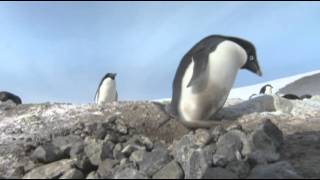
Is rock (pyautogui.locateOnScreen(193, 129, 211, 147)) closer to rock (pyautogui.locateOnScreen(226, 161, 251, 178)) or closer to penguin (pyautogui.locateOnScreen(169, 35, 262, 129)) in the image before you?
rock (pyautogui.locateOnScreen(226, 161, 251, 178))

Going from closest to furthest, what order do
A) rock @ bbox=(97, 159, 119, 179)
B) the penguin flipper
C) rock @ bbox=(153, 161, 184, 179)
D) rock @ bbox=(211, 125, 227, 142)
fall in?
rock @ bbox=(153, 161, 184, 179)
rock @ bbox=(97, 159, 119, 179)
rock @ bbox=(211, 125, 227, 142)
the penguin flipper

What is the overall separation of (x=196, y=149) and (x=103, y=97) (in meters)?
10.2

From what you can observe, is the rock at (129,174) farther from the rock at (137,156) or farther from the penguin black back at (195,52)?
the penguin black back at (195,52)

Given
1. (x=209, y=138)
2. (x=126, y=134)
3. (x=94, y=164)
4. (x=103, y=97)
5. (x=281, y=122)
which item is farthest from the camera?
(x=103, y=97)

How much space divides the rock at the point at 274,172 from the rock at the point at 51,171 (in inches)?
66.6

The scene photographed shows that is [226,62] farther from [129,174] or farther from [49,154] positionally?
[129,174]

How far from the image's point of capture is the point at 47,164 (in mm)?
5809

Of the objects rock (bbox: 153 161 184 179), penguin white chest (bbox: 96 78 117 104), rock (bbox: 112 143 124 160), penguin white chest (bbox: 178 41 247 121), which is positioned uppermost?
penguin white chest (bbox: 96 78 117 104)

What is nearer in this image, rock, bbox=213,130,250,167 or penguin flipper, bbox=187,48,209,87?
rock, bbox=213,130,250,167

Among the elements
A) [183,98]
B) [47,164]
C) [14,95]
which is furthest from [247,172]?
[14,95]

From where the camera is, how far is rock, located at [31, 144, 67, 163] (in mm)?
6020

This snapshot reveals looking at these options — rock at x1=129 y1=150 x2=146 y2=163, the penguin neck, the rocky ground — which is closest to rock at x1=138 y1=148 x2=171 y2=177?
the rocky ground

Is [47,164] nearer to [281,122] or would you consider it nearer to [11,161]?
[11,161]

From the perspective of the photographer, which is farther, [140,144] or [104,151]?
[140,144]
